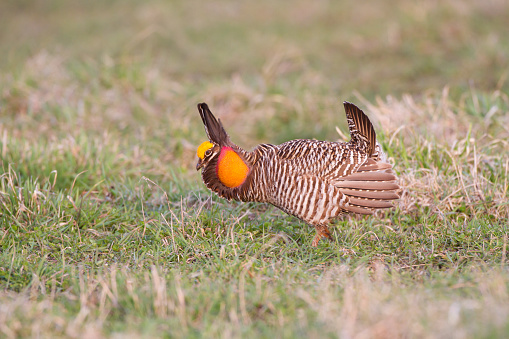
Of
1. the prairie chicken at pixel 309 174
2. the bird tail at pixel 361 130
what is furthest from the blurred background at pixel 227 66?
the prairie chicken at pixel 309 174

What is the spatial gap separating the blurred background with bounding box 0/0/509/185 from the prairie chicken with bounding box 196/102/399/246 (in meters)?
1.37

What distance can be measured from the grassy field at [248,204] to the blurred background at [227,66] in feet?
0.12

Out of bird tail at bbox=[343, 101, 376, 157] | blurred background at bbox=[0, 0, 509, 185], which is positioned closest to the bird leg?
bird tail at bbox=[343, 101, 376, 157]

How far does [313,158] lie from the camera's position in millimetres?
3908

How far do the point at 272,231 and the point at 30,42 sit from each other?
7.86 metres

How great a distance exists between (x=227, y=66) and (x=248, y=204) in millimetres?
4849

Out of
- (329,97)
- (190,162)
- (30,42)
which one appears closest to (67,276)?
(190,162)

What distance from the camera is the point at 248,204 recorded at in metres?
4.71

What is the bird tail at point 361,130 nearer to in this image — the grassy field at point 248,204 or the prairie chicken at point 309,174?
the prairie chicken at point 309,174

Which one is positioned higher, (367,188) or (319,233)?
(367,188)

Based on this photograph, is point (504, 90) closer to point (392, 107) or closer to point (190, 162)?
point (392, 107)

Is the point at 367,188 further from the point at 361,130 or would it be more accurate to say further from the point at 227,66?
the point at 227,66

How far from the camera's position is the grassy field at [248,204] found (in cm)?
275

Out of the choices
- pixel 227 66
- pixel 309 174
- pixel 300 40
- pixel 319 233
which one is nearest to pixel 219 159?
pixel 309 174
